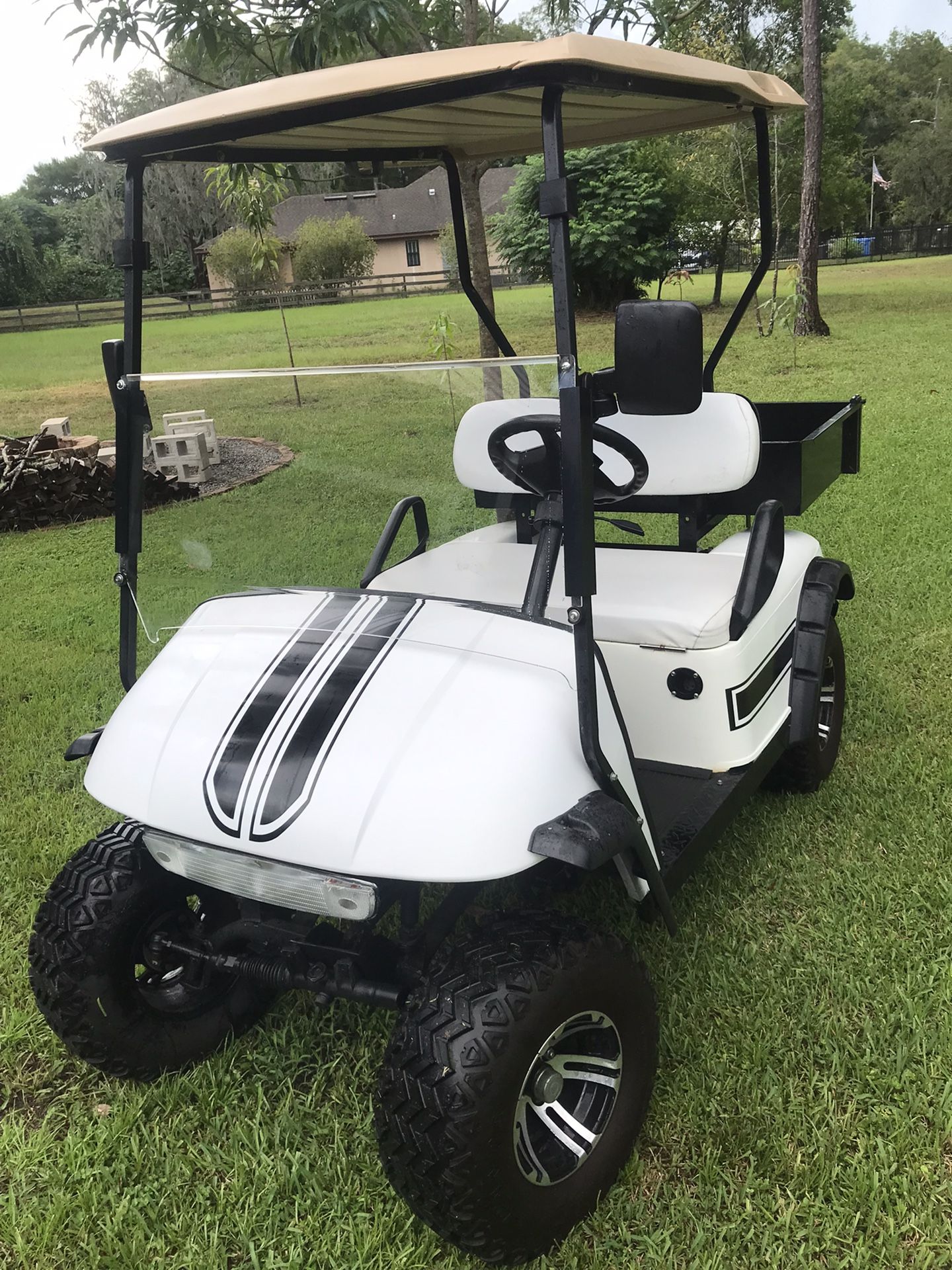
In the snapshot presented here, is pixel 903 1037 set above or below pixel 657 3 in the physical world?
below

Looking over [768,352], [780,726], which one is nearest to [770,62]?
[768,352]

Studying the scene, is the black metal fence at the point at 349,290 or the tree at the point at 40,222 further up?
the tree at the point at 40,222

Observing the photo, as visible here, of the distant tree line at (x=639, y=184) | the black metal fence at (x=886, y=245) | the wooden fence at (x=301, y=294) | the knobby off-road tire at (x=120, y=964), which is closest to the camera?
the knobby off-road tire at (x=120, y=964)

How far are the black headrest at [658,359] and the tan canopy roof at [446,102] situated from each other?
402 millimetres

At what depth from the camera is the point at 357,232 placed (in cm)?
945

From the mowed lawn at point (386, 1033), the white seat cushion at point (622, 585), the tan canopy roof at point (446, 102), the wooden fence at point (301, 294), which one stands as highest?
the tan canopy roof at point (446, 102)

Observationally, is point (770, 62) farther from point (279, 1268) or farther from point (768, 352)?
point (279, 1268)

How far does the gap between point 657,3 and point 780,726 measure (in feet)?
10.3

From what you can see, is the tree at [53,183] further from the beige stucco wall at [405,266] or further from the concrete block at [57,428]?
the beige stucco wall at [405,266]

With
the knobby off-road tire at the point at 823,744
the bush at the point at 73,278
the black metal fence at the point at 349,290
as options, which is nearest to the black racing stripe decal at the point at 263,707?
the black metal fence at the point at 349,290

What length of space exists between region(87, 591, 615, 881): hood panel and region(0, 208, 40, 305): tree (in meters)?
36.3

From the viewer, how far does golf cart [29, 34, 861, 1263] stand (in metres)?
1.57

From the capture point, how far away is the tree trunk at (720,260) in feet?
11.4

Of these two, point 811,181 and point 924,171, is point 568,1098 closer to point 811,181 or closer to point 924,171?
point 811,181
